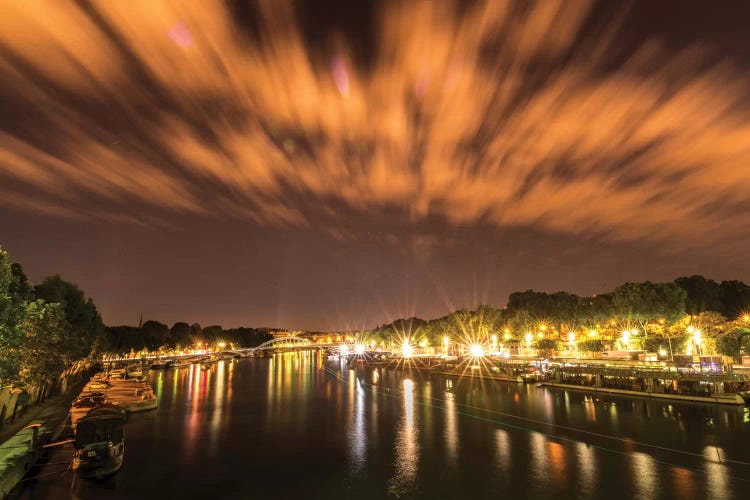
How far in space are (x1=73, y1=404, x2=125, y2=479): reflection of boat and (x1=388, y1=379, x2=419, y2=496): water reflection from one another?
807 inches

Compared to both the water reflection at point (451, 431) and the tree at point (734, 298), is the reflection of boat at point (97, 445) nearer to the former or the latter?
the water reflection at point (451, 431)

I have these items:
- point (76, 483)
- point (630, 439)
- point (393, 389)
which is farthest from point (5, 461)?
point (393, 389)

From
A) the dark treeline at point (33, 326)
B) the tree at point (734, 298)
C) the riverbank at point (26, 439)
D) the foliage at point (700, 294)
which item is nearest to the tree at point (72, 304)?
the dark treeline at point (33, 326)

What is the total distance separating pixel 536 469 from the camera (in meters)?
32.7

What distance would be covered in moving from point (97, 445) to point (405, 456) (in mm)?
23337

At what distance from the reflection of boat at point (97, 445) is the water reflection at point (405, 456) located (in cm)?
2049

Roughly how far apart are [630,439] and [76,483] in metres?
44.1

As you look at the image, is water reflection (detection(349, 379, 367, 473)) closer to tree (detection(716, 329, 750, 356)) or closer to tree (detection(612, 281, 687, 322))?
tree (detection(716, 329, 750, 356))

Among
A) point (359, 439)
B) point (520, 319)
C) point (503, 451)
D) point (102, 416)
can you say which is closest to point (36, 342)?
point (102, 416)

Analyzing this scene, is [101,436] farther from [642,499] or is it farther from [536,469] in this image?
[642,499]

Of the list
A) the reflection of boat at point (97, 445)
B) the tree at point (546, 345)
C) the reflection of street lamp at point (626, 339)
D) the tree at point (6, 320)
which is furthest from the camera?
the tree at point (546, 345)

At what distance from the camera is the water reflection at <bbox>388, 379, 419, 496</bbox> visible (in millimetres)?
30469

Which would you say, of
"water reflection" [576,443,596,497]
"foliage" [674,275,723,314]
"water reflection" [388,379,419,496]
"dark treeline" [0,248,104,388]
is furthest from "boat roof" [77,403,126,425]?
"foliage" [674,275,723,314]

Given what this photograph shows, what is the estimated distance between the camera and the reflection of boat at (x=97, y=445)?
33188 millimetres
